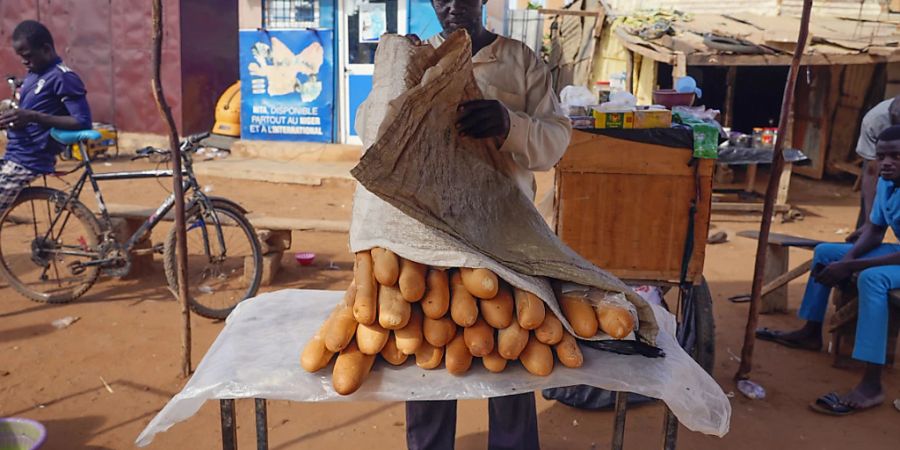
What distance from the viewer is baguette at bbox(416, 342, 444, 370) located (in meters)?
1.77

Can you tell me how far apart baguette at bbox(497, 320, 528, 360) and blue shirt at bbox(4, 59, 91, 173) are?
3.98 m

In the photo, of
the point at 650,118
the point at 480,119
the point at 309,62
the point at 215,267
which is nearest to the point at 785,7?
the point at 309,62

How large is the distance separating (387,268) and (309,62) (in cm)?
913

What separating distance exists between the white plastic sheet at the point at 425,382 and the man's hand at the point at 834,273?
98.2 inches

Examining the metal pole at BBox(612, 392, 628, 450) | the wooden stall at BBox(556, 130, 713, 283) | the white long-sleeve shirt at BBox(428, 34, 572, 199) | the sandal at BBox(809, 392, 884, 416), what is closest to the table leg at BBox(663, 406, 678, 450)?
the metal pole at BBox(612, 392, 628, 450)

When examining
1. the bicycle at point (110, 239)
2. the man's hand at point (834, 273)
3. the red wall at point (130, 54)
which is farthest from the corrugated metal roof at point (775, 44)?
the red wall at point (130, 54)

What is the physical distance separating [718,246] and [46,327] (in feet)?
19.8

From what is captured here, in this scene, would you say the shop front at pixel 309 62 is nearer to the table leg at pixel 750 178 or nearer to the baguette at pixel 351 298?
the table leg at pixel 750 178

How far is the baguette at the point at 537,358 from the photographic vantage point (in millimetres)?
1727

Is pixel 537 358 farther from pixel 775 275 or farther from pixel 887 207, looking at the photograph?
pixel 775 275

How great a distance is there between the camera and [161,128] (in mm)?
11484

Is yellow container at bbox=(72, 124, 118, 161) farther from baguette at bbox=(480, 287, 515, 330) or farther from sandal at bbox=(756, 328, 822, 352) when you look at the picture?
baguette at bbox=(480, 287, 515, 330)

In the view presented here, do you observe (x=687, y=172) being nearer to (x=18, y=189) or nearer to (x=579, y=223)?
(x=579, y=223)

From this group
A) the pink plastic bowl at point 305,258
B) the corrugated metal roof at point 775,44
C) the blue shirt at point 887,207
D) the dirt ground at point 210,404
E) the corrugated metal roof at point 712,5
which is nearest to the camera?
the dirt ground at point 210,404
